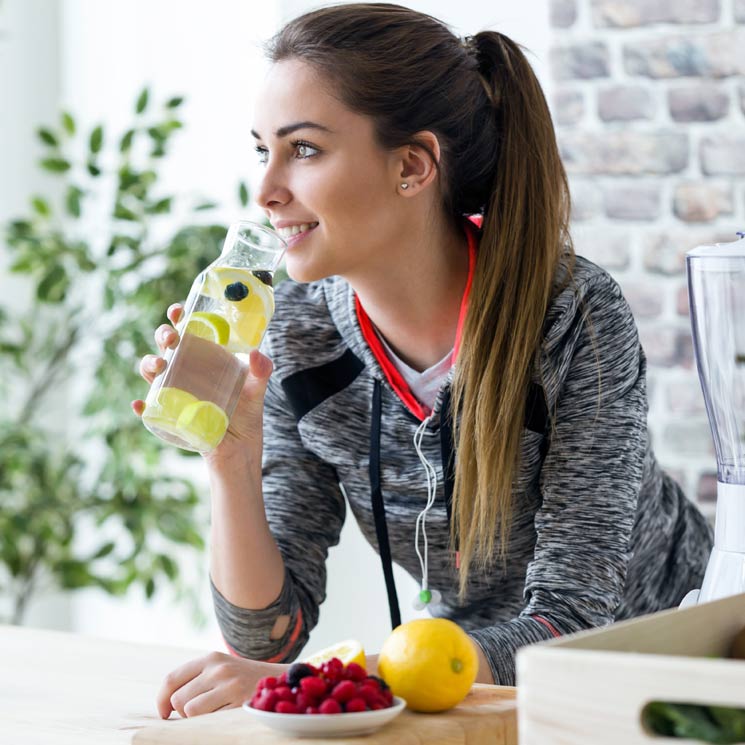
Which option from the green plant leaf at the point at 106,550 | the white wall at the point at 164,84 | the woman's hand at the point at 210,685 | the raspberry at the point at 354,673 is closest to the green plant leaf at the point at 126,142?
the white wall at the point at 164,84

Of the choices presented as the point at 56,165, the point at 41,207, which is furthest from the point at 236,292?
the point at 41,207

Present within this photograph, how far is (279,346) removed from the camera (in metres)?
1.65

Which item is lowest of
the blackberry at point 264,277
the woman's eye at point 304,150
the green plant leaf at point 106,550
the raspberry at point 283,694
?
the green plant leaf at point 106,550

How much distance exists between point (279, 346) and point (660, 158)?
1204mm

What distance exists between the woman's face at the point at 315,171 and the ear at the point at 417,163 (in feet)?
0.09

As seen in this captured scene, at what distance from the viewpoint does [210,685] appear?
1189mm

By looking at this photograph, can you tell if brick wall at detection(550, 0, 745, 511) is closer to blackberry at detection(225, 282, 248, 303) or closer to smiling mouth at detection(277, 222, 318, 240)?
smiling mouth at detection(277, 222, 318, 240)

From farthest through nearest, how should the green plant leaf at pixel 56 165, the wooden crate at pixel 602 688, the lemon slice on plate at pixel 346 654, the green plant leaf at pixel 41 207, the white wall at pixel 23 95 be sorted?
1. the white wall at pixel 23 95
2. the green plant leaf at pixel 41 207
3. the green plant leaf at pixel 56 165
4. the lemon slice on plate at pixel 346 654
5. the wooden crate at pixel 602 688

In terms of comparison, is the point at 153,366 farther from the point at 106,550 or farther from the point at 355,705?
the point at 106,550

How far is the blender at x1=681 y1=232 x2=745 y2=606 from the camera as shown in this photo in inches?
44.0

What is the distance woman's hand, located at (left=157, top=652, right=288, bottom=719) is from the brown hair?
1.34 ft

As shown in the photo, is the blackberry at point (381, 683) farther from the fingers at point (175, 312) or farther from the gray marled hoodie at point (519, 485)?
the fingers at point (175, 312)

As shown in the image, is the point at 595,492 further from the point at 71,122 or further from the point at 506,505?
the point at 71,122

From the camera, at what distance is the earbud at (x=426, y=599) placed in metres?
1.54
